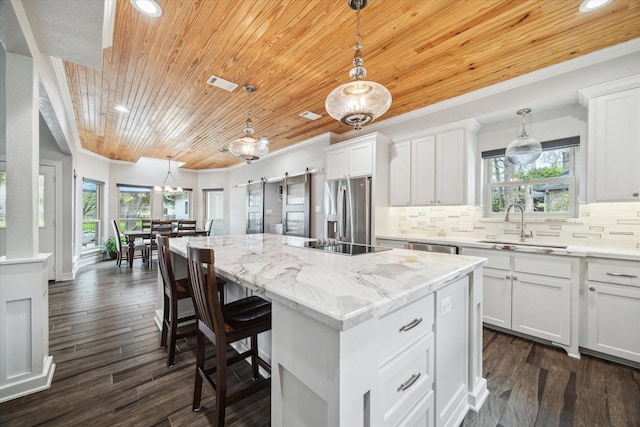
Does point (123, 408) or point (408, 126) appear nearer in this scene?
point (123, 408)

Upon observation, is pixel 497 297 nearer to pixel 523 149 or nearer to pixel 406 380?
pixel 523 149

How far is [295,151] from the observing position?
5270 mm

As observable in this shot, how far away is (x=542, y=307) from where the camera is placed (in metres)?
2.33

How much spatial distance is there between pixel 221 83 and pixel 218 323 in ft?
8.62

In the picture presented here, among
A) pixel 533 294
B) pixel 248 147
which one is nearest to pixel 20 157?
pixel 248 147

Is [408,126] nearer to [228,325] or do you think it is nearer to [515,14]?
[515,14]

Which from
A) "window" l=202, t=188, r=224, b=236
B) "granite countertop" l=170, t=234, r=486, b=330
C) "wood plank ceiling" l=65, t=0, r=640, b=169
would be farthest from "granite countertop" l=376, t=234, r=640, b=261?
"window" l=202, t=188, r=224, b=236

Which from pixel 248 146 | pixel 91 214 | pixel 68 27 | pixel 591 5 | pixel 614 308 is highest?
pixel 591 5

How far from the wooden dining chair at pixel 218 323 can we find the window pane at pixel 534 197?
10.4ft

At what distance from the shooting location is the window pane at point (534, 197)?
2.78 metres

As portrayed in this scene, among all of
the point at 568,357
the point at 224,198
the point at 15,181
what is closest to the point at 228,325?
the point at 15,181

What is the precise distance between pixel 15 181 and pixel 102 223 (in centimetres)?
596

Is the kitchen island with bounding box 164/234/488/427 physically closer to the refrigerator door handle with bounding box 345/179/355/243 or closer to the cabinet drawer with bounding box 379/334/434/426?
the cabinet drawer with bounding box 379/334/434/426

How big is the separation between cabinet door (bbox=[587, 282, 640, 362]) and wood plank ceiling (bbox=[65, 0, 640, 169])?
210 centimetres
